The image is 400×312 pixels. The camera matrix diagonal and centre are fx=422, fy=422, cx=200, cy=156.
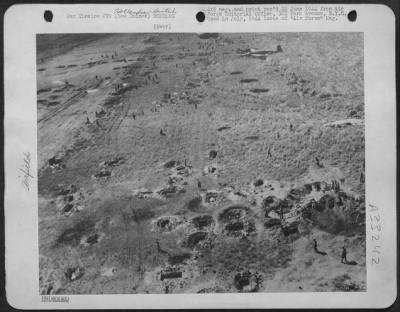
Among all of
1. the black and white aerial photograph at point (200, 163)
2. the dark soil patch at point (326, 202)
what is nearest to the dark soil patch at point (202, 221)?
the black and white aerial photograph at point (200, 163)

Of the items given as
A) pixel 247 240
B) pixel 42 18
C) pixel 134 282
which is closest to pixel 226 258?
pixel 247 240

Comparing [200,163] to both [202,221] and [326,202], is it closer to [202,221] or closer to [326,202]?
[202,221]

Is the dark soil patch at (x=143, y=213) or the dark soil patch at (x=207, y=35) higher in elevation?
the dark soil patch at (x=207, y=35)

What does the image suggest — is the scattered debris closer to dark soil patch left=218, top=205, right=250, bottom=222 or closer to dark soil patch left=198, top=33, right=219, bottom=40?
dark soil patch left=218, top=205, right=250, bottom=222

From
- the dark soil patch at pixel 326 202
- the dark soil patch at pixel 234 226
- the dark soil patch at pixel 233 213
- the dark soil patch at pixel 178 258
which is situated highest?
the dark soil patch at pixel 326 202

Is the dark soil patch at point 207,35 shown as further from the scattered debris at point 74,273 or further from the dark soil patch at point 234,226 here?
the scattered debris at point 74,273

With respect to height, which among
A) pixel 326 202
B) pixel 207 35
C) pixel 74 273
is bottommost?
pixel 74 273

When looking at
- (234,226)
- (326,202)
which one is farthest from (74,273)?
(326,202)

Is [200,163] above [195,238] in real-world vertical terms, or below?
above

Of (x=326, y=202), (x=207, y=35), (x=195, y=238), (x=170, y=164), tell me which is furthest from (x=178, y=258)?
(x=207, y=35)

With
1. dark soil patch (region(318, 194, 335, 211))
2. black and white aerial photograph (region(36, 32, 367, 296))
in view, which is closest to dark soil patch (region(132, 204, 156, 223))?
black and white aerial photograph (region(36, 32, 367, 296))
